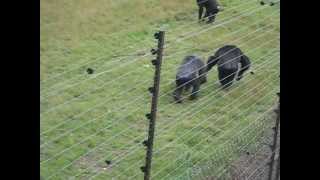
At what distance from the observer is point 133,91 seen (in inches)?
221

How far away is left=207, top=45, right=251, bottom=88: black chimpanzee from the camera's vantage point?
18.4 ft

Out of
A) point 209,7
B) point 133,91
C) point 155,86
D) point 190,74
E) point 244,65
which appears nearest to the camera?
point 155,86

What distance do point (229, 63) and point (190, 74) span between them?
1.52 feet

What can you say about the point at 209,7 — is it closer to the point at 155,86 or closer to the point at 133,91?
the point at 133,91

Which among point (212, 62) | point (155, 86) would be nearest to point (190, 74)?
point (212, 62)

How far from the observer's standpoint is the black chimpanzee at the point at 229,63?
5609 mm

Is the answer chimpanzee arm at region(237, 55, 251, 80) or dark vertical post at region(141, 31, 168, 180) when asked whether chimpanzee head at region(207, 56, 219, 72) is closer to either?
chimpanzee arm at region(237, 55, 251, 80)

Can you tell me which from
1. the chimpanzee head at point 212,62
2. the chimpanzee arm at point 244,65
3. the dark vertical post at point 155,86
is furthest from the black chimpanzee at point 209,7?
the dark vertical post at point 155,86

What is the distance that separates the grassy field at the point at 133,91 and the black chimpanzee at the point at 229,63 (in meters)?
0.12

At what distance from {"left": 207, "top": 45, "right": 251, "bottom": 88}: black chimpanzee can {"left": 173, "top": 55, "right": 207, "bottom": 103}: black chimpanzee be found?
0.50ft

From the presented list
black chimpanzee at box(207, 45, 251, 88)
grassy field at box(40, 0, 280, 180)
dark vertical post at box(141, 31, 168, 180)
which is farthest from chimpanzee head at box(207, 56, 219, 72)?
dark vertical post at box(141, 31, 168, 180)

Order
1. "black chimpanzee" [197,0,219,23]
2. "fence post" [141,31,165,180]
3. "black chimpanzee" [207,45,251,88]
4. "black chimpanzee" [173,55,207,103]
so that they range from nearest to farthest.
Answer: "fence post" [141,31,165,180] → "black chimpanzee" [173,55,207,103] → "black chimpanzee" [207,45,251,88] → "black chimpanzee" [197,0,219,23]
